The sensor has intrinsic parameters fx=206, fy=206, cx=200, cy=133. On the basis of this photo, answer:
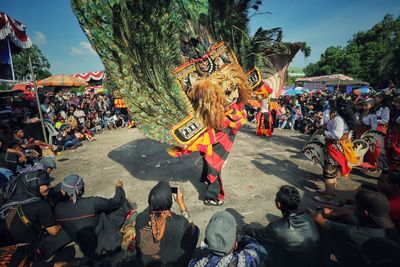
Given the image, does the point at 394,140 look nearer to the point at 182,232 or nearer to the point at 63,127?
the point at 182,232

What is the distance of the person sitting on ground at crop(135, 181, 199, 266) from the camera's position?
7.14 ft

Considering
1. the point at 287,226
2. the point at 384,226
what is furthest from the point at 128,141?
the point at 384,226

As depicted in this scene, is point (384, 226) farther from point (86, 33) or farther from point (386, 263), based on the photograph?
point (86, 33)

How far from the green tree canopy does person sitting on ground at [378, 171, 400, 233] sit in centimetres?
3226

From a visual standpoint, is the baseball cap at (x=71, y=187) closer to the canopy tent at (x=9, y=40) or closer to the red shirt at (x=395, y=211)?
the red shirt at (x=395, y=211)

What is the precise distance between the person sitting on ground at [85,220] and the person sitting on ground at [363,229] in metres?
2.80

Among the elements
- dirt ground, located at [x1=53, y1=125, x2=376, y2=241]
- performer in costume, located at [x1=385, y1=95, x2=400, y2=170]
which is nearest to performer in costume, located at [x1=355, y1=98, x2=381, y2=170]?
dirt ground, located at [x1=53, y1=125, x2=376, y2=241]

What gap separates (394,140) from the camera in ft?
14.0

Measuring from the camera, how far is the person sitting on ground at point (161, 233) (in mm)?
2178

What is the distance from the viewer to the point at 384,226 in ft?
6.64

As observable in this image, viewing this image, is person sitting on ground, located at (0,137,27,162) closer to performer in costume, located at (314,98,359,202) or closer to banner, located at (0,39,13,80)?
banner, located at (0,39,13,80)

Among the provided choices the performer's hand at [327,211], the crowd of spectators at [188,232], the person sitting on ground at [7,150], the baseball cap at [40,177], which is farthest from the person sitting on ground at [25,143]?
the performer's hand at [327,211]

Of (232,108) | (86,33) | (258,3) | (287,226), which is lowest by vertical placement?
(287,226)

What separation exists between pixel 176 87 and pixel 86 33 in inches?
58.5
